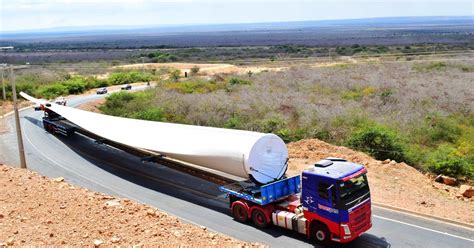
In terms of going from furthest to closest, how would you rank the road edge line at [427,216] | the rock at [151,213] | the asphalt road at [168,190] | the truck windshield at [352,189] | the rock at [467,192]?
the rock at [467,192] < the road edge line at [427,216] < the rock at [151,213] < the asphalt road at [168,190] < the truck windshield at [352,189]

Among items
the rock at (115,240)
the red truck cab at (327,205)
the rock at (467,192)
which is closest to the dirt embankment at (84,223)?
the rock at (115,240)

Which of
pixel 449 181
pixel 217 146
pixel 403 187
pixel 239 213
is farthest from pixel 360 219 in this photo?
pixel 449 181

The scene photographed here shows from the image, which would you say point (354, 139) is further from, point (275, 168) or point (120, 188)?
point (120, 188)

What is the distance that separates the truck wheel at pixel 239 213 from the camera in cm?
1928

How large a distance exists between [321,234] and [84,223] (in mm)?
8283

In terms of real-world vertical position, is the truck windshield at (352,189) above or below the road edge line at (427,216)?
above

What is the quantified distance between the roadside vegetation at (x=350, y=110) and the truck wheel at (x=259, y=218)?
11635 mm

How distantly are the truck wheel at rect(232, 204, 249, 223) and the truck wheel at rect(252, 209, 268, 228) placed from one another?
0.46 meters

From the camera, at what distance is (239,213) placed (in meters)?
19.6

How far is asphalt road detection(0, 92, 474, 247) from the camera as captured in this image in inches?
690

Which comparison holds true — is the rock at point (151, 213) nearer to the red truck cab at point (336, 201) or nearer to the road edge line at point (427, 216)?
the red truck cab at point (336, 201)

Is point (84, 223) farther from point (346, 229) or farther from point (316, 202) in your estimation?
point (346, 229)

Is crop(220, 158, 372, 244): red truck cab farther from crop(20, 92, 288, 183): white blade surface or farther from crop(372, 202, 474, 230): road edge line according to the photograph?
crop(372, 202, 474, 230): road edge line

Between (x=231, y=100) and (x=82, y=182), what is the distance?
72.6 feet
